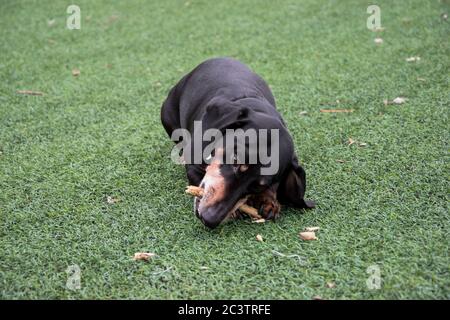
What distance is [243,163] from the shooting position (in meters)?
2.87

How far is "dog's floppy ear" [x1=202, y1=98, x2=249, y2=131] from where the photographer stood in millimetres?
3064

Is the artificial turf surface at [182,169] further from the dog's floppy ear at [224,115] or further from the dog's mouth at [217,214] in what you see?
the dog's floppy ear at [224,115]

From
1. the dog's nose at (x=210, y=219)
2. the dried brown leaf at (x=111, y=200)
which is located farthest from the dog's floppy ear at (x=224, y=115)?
→ the dried brown leaf at (x=111, y=200)

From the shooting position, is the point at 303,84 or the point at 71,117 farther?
the point at 303,84

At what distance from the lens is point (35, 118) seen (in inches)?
192

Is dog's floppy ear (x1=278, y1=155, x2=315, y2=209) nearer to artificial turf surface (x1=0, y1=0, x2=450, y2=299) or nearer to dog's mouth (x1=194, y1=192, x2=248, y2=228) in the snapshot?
artificial turf surface (x1=0, y1=0, x2=450, y2=299)

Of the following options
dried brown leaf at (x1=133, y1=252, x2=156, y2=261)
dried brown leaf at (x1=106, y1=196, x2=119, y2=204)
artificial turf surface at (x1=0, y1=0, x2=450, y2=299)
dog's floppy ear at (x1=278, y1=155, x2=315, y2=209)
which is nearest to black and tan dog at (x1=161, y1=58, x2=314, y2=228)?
dog's floppy ear at (x1=278, y1=155, x2=315, y2=209)

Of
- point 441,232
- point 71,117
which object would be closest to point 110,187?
point 71,117

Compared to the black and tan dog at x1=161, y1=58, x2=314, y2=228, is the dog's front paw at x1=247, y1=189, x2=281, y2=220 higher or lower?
lower

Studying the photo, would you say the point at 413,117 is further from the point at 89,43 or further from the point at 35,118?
the point at 89,43

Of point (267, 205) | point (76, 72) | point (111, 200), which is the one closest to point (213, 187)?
point (267, 205)

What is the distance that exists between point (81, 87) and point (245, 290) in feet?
12.1

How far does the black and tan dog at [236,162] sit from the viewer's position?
9.51 feet

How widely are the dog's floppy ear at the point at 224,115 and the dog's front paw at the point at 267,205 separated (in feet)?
1.56
